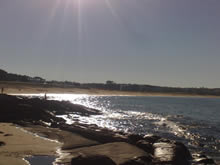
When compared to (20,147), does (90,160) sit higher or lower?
higher

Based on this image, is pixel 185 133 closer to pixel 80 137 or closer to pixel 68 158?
Result: pixel 80 137

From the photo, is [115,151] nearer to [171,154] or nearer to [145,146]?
[145,146]

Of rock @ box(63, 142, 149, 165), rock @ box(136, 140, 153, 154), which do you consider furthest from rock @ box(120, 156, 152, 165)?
rock @ box(136, 140, 153, 154)

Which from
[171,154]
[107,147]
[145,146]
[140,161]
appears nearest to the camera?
[140,161]

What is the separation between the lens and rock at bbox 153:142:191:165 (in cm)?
1908

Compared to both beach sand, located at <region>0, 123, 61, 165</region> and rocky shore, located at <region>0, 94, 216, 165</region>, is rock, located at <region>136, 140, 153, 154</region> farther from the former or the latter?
beach sand, located at <region>0, 123, 61, 165</region>

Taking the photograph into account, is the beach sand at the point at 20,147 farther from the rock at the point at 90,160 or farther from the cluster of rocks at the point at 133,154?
the rock at the point at 90,160

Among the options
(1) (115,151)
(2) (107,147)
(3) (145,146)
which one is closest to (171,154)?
(3) (145,146)

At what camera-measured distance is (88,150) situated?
65.8 feet

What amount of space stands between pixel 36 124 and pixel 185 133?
58.5 feet

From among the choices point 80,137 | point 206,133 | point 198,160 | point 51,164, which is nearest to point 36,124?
point 80,137

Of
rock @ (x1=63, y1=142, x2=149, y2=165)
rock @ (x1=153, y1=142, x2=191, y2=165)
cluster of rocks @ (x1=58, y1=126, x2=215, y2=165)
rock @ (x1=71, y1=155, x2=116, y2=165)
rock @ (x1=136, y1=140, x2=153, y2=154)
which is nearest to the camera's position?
rock @ (x1=71, y1=155, x2=116, y2=165)

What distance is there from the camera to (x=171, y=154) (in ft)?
65.0

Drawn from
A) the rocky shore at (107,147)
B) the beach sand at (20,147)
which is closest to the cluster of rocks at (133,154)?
the rocky shore at (107,147)
